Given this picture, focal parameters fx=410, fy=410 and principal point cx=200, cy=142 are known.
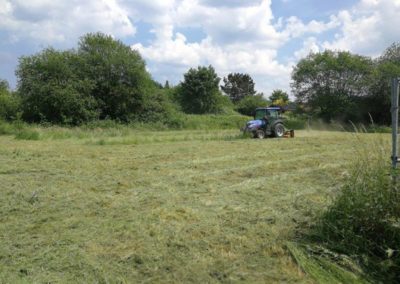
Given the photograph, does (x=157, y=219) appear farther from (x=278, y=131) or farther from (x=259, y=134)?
(x=278, y=131)

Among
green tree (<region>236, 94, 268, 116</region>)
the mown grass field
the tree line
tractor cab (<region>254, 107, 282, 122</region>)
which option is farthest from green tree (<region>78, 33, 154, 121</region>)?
green tree (<region>236, 94, 268, 116</region>)

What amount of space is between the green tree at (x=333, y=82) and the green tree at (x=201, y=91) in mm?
12372

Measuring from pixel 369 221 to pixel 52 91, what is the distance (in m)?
26.2

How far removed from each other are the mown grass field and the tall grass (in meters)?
0.49

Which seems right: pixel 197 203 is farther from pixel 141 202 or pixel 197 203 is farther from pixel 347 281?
pixel 347 281

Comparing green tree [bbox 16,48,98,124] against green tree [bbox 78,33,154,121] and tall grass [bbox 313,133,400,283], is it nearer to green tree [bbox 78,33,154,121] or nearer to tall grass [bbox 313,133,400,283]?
green tree [bbox 78,33,154,121]

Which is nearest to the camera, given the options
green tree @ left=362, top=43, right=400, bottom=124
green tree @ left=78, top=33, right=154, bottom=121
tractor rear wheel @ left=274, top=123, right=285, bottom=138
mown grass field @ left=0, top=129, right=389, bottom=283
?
mown grass field @ left=0, top=129, right=389, bottom=283

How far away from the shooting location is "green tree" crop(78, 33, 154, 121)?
30141 mm

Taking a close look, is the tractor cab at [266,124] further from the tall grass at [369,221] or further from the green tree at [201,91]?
the green tree at [201,91]

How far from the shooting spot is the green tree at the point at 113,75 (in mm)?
30141

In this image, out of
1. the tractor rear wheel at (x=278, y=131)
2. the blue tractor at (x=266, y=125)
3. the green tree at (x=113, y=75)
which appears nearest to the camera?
the blue tractor at (x=266, y=125)

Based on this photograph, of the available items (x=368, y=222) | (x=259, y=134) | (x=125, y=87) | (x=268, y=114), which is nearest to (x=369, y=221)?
(x=368, y=222)

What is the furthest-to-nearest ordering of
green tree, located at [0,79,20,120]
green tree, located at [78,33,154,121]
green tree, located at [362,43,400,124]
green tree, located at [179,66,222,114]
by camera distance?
green tree, located at [179,66,222,114], green tree, located at [362,43,400,124], green tree, located at [78,33,154,121], green tree, located at [0,79,20,120]

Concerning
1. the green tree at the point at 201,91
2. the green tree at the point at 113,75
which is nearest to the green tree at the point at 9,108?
the green tree at the point at 113,75
